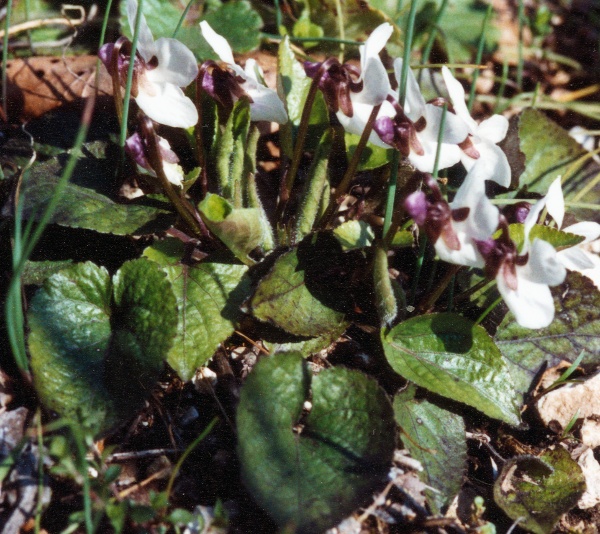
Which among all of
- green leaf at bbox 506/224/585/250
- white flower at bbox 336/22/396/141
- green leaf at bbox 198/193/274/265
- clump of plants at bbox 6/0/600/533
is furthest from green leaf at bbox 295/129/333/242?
green leaf at bbox 506/224/585/250

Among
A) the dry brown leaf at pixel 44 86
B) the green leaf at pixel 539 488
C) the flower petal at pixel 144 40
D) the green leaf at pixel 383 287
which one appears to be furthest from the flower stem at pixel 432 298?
the dry brown leaf at pixel 44 86

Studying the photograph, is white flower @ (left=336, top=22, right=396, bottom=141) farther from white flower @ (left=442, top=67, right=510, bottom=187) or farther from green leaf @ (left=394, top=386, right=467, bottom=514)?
green leaf @ (left=394, top=386, right=467, bottom=514)

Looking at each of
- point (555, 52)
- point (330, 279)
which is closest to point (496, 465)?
point (330, 279)

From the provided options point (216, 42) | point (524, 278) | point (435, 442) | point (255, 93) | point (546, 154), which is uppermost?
point (216, 42)

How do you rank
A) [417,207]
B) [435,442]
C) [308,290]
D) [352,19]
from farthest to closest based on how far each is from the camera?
[352,19], [308,290], [435,442], [417,207]

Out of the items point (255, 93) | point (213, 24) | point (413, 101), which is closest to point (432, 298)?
point (413, 101)

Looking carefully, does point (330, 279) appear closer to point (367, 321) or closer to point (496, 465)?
point (367, 321)

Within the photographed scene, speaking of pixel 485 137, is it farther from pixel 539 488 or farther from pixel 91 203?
pixel 91 203
